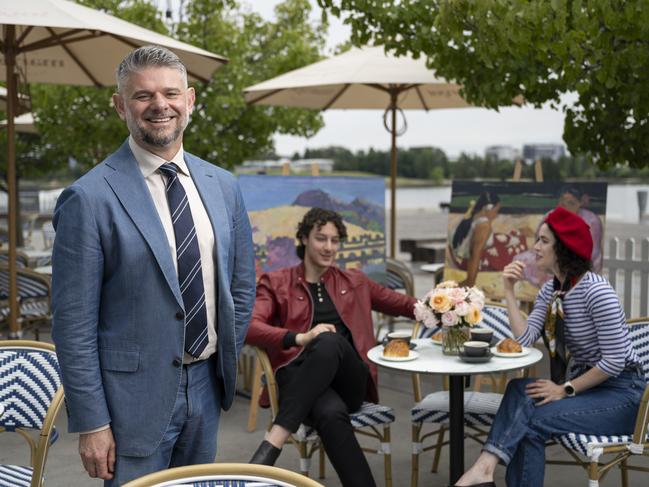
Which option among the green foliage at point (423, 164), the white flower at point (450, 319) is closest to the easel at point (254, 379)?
the white flower at point (450, 319)

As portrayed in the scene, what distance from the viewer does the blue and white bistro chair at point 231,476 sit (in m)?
2.18

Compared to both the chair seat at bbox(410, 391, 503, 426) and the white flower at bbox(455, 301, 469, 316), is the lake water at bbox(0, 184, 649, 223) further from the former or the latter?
the white flower at bbox(455, 301, 469, 316)

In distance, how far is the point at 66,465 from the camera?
5.25 meters

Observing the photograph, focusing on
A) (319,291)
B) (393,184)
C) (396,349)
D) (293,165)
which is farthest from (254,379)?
(293,165)

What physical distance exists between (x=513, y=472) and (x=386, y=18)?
322 cm

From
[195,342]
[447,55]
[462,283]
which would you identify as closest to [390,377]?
[462,283]

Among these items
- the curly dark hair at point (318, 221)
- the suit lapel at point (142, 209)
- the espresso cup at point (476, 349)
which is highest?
the suit lapel at point (142, 209)

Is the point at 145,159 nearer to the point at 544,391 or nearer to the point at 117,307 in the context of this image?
the point at 117,307

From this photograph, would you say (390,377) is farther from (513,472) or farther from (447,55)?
(513,472)

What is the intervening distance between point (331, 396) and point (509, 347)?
92 centimetres

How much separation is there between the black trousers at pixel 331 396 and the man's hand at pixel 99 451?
6.04 ft

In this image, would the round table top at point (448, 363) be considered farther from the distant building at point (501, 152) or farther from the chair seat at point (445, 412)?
the distant building at point (501, 152)

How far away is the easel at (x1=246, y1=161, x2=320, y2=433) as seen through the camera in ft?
19.4

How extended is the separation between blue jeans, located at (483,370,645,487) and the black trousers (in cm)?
65
